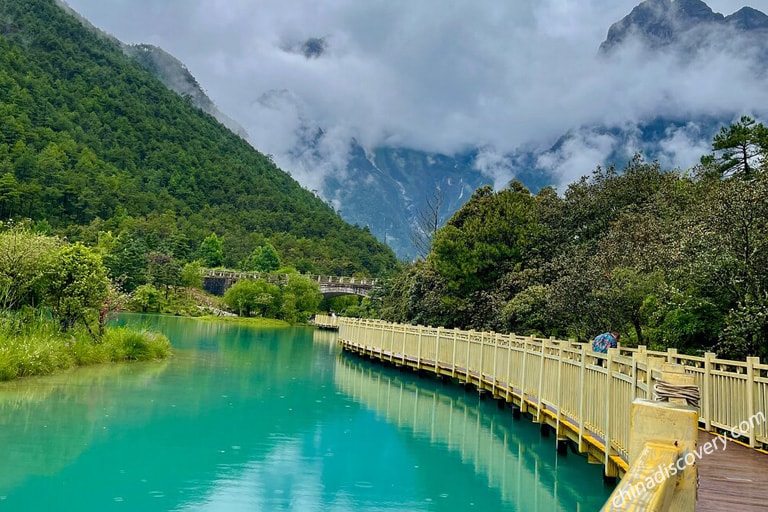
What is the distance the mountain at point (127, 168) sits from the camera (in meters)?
80.1

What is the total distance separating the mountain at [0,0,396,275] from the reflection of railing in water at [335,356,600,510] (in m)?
51.9

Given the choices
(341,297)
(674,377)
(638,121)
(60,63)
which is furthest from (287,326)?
(638,121)

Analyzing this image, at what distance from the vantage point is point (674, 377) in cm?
360

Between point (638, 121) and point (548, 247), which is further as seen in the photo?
point (638, 121)

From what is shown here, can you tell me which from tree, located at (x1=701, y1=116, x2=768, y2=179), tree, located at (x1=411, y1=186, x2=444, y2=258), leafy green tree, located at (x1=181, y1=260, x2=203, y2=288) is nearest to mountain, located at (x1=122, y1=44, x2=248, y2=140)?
leafy green tree, located at (x1=181, y1=260, x2=203, y2=288)

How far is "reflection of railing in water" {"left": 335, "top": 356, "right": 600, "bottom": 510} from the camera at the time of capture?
8273 mm

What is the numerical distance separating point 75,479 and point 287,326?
51981 mm

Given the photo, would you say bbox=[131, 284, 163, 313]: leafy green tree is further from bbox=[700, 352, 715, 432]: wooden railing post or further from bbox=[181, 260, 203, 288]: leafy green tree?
bbox=[700, 352, 715, 432]: wooden railing post

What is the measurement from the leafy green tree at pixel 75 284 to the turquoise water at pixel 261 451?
1817mm

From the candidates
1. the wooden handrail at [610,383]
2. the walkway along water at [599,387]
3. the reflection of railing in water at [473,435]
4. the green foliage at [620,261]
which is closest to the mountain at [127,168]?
the green foliage at [620,261]

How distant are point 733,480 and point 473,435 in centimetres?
694

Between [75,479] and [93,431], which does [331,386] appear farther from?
[75,479]

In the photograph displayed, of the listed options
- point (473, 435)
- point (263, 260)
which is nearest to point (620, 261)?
point (473, 435)

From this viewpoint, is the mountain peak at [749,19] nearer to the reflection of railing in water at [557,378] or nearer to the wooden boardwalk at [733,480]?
the reflection of railing in water at [557,378]
